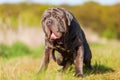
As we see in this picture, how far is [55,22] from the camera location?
312 inches

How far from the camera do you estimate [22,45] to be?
1780 cm

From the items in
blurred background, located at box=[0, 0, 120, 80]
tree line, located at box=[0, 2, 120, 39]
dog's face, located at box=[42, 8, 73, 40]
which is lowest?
tree line, located at box=[0, 2, 120, 39]

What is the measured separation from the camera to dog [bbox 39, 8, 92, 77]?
7949mm

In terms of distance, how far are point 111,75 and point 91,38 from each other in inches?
649

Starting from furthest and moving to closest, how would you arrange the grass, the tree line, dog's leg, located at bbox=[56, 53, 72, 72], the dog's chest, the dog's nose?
the tree line < dog's leg, located at bbox=[56, 53, 72, 72] < the dog's chest < the dog's nose < the grass

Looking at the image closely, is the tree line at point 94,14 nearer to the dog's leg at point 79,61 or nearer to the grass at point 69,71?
the grass at point 69,71

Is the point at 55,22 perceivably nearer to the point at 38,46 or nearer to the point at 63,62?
the point at 63,62

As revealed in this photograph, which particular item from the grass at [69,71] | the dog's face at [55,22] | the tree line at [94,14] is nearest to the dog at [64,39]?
the dog's face at [55,22]

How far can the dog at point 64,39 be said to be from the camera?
795cm

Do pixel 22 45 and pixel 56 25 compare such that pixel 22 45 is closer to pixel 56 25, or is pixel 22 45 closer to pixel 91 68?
pixel 91 68

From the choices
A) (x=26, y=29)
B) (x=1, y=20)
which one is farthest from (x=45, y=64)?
(x=26, y=29)

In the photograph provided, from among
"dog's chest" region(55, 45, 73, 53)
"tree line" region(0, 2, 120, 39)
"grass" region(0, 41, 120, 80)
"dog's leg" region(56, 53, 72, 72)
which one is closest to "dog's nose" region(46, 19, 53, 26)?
"dog's chest" region(55, 45, 73, 53)

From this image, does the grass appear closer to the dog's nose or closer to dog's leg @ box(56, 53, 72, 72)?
dog's leg @ box(56, 53, 72, 72)

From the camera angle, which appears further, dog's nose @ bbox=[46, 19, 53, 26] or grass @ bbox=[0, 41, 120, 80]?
dog's nose @ bbox=[46, 19, 53, 26]
